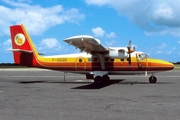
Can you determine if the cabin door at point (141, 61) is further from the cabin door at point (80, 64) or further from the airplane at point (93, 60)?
the cabin door at point (80, 64)

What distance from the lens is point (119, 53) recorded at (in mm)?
21734

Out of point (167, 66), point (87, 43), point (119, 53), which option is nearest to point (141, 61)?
point (167, 66)

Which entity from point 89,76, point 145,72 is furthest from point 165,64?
point 89,76

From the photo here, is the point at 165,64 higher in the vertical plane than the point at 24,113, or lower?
higher

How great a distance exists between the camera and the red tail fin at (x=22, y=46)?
983 inches

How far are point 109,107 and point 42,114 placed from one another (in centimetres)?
272

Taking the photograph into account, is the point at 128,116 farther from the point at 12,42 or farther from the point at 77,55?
the point at 12,42

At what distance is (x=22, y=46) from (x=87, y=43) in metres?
8.19

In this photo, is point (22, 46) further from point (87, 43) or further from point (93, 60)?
point (87, 43)

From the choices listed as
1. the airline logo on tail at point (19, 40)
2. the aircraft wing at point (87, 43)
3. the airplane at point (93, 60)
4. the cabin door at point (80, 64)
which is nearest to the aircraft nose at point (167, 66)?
the airplane at point (93, 60)

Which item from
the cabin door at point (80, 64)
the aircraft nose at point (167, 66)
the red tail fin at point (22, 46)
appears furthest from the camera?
the red tail fin at point (22, 46)

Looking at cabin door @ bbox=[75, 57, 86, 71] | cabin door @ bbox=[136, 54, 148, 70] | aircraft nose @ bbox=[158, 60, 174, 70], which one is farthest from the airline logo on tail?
aircraft nose @ bbox=[158, 60, 174, 70]

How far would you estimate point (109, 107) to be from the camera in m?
10.3

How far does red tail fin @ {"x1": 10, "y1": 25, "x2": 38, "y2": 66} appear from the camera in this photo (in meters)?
25.0
